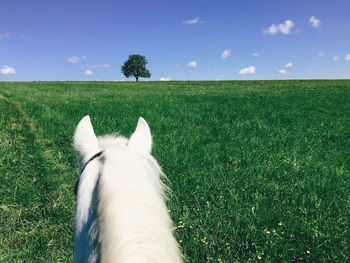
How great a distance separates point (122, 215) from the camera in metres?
0.82

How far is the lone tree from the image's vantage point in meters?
82.1

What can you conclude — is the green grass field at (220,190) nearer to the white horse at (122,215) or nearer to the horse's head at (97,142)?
the horse's head at (97,142)

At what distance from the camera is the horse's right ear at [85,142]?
58.2 inches

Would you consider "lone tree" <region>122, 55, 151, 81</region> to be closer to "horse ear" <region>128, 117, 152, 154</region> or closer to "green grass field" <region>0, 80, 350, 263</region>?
"green grass field" <region>0, 80, 350, 263</region>

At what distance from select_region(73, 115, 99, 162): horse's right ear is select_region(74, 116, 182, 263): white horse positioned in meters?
0.24

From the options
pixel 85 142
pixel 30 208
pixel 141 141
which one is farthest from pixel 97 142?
pixel 30 208

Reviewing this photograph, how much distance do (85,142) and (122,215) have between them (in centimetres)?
87

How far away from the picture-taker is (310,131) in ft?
21.5

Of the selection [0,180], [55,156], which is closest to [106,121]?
[55,156]

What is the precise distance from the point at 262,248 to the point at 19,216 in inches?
126

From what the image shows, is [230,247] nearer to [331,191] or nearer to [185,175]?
Answer: [185,175]

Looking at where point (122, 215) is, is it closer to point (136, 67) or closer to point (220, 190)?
point (220, 190)

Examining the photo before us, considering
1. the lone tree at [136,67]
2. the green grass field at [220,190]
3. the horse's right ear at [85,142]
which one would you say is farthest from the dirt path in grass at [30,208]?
the lone tree at [136,67]

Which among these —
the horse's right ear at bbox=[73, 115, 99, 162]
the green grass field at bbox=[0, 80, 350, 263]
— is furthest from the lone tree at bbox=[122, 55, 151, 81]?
the horse's right ear at bbox=[73, 115, 99, 162]
